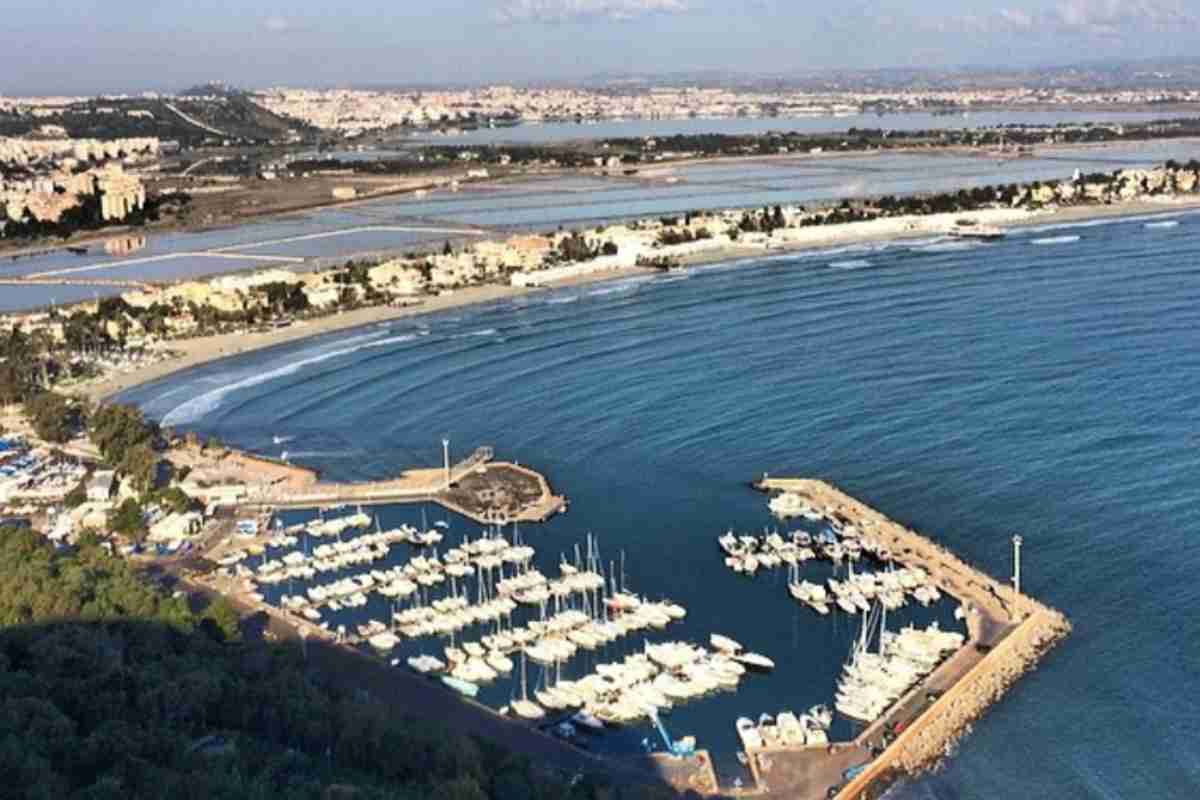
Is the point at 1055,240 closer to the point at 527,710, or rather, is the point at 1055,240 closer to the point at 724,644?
the point at 724,644

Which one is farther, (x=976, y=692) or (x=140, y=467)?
(x=140, y=467)

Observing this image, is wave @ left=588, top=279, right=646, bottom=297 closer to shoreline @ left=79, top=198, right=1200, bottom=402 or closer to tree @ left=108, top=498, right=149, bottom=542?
shoreline @ left=79, top=198, right=1200, bottom=402

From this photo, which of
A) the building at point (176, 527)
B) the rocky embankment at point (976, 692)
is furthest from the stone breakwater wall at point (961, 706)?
the building at point (176, 527)

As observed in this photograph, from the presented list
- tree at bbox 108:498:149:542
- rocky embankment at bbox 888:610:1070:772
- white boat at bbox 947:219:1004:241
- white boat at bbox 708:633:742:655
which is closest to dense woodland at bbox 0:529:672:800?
rocky embankment at bbox 888:610:1070:772

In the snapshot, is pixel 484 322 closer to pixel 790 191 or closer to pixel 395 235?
pixel 395 235

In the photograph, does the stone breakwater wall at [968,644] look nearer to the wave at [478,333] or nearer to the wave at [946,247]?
the wave at [478,333]

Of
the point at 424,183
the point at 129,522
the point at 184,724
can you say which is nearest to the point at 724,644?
the point at 184,724
